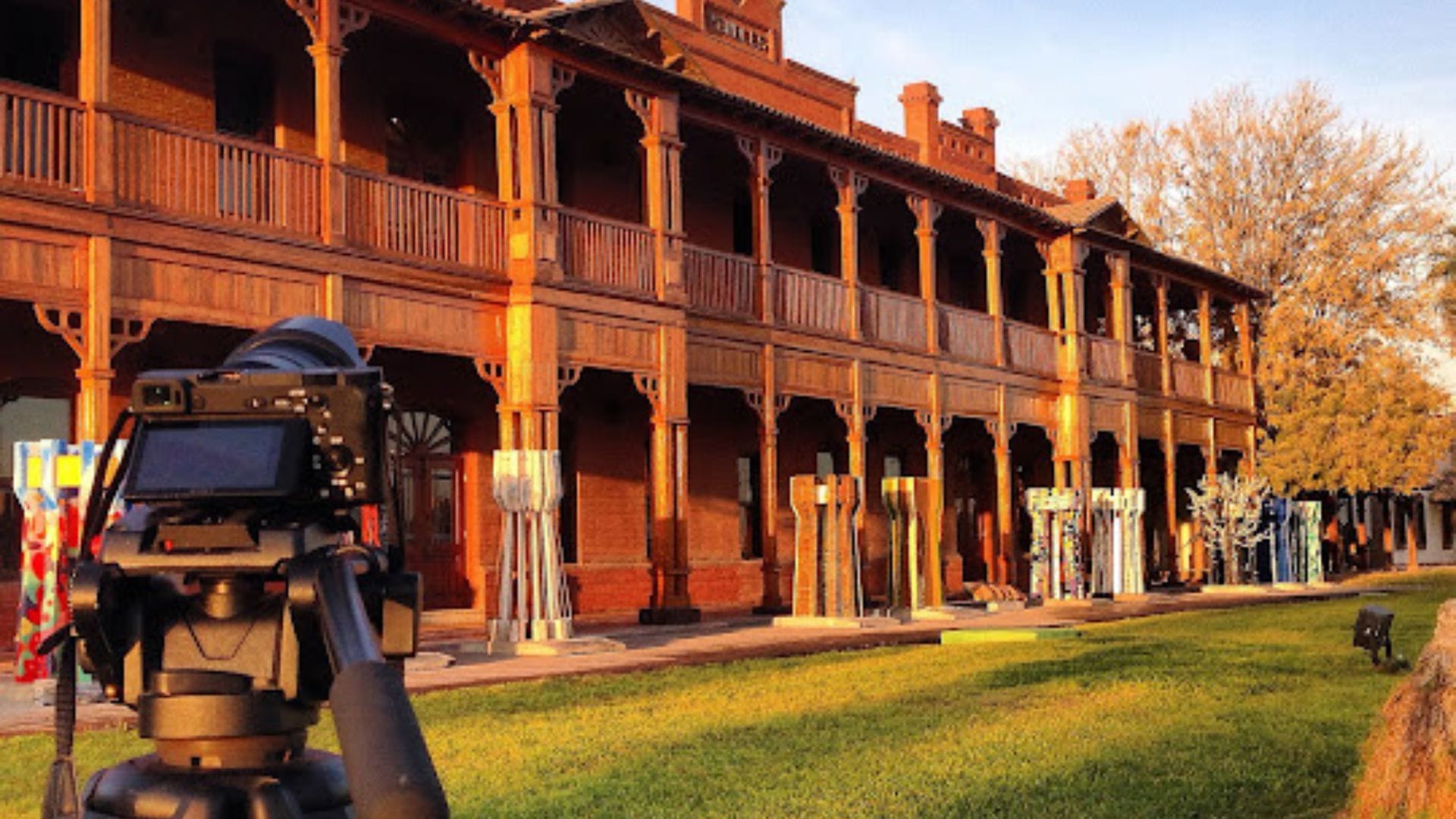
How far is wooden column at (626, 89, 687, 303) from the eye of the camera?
17.2m

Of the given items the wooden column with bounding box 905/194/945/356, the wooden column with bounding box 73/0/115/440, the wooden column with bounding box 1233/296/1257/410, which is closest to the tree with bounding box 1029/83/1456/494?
the wooden column with bounding box 1233/296/1257/410

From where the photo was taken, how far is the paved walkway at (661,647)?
9961mm

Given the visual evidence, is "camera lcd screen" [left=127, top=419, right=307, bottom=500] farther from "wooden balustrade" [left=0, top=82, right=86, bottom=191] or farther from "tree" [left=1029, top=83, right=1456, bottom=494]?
"tree" [left=1029, top=83, right=1456, bottom=494]

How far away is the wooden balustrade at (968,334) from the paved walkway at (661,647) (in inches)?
162

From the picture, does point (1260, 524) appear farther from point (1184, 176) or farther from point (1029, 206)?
point (1184, 176)

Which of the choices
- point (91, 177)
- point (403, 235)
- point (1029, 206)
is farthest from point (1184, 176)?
point (91, 177)

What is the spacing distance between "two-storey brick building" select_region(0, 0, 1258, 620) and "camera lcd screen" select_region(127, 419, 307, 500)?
10.7 meters

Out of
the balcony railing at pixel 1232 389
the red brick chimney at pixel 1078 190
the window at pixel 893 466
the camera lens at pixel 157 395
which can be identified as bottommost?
the camera lens at pixel 157 395

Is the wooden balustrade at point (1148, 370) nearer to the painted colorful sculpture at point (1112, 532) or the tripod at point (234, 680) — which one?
the painted colorful sculpture at point (1112, 532)

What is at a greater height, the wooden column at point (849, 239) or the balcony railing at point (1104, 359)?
the wooden column at point (849, 239)

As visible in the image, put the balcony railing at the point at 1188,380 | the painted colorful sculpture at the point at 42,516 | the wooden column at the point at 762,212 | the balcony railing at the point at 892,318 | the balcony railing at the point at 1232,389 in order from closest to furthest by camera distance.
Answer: the painted colorful sculpture at the point at 42,516 → the wooden column at the point at 762,212 → the balcony railing at the point at 892,318 → the balcony railing at the point at 1188,380 → the balcony railing at the point at 1232,389

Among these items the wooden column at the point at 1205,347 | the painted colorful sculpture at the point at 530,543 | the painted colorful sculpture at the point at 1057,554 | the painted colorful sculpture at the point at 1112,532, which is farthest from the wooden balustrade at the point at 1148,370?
the painted colorful sculpture at the point at 530,543

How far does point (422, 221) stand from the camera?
582 inches

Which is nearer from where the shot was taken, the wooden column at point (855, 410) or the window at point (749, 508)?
the wooden column at point (855, 410)
